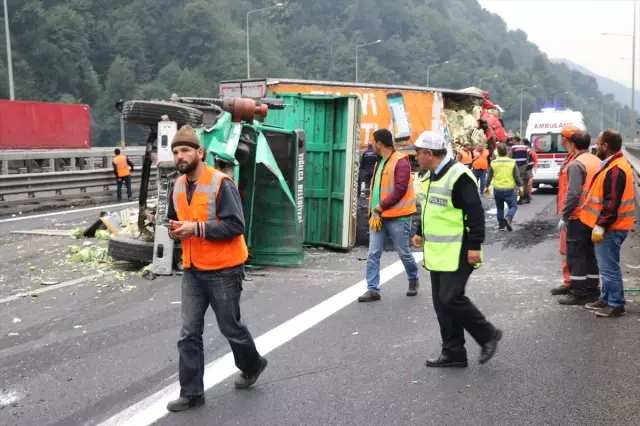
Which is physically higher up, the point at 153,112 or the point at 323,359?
the point at 153,112

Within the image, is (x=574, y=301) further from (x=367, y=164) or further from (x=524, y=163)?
(x=524, y=163)

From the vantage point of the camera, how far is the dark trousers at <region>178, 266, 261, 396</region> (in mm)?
4738

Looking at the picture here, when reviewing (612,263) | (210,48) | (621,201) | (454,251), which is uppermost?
(210,48)

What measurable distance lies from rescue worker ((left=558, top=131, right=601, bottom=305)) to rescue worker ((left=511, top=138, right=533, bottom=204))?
10759 millimetres

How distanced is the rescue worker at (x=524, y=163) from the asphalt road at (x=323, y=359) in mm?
9386

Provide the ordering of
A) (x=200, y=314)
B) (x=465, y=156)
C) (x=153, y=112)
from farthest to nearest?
(x=465, y=156) → (x=153, y=112) → (x=200, y=314)

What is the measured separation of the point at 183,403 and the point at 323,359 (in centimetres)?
133

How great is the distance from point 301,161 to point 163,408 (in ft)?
19.1

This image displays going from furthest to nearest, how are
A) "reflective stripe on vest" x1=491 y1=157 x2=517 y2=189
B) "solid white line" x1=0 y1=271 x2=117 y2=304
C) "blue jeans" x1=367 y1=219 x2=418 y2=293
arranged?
"reflective stripe on vest" x1=491 y1=157 x2=517 y2=189
"solid white line" x1=0 y1=271 x2=117 y2=304
"blue jeans" x1=367 y1=219 x2=418 y2=293

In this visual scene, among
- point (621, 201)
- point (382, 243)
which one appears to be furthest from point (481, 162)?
point (621, 201)

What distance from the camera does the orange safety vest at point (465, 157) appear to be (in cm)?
1967

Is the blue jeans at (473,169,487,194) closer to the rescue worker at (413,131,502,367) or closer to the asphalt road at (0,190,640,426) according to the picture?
the asphalt road at (0,190,640,426)

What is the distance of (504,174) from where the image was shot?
44.7ft

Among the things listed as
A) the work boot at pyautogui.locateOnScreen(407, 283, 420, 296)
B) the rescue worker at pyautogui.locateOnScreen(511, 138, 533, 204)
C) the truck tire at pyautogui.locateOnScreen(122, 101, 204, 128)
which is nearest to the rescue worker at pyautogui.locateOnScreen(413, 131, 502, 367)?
the work boot at pyautogui.locateOnScreen(407, 283, 420, 296)
